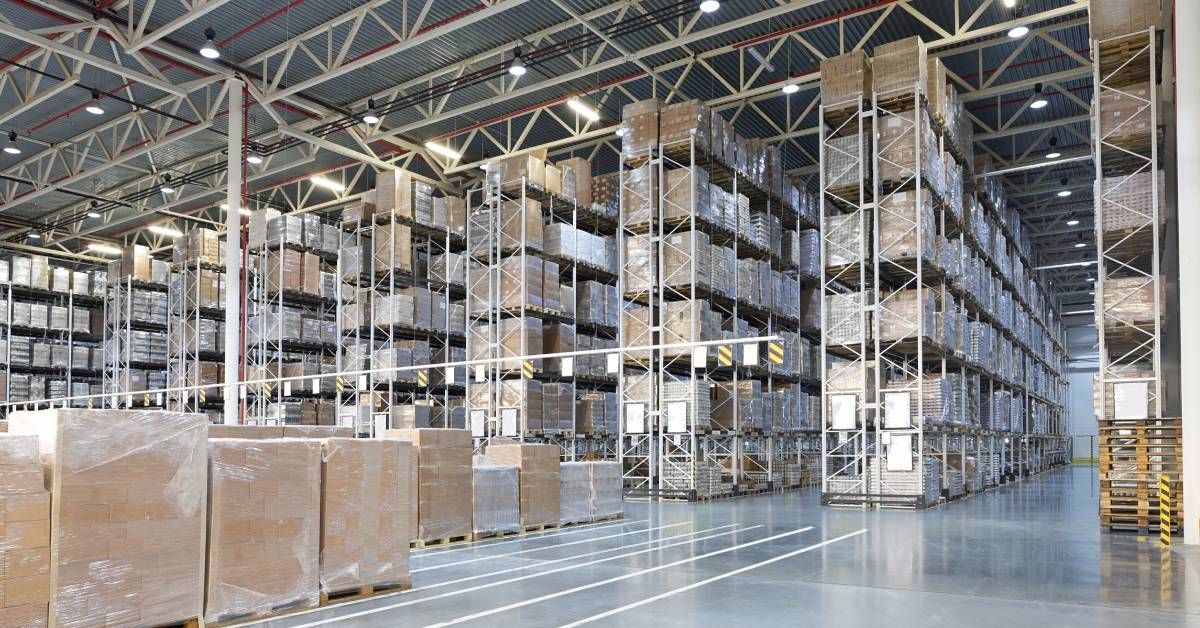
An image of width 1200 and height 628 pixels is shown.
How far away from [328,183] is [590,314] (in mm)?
9414

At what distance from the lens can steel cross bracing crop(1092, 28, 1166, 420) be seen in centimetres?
1234

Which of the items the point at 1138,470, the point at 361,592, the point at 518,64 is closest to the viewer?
the point at 361,592

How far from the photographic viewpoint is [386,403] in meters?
21.3

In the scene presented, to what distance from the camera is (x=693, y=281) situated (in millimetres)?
16969

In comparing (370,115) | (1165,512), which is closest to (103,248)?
(370,115)

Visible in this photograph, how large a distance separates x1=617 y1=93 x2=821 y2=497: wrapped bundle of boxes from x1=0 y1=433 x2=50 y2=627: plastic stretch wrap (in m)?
11.4

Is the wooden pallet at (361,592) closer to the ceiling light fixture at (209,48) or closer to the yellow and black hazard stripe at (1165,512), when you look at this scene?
the yellow and black hazard stripe at (1165,512)

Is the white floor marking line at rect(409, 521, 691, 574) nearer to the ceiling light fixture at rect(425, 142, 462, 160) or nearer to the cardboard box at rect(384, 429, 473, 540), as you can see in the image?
the cardboard box at rect(384, 429, 473, 540)

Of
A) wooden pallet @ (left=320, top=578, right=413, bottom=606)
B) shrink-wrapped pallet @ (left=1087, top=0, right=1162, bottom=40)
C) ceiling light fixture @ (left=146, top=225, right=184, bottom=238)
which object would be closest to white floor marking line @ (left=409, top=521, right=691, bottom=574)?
wooden pallet @ (left=320, top=578, right=413, bottom=606)

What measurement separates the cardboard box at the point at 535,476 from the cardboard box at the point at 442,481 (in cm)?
111

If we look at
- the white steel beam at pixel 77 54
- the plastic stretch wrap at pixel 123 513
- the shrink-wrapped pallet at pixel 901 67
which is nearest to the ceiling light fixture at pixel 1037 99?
the shrink-wrapped pallet at pixel 901 67

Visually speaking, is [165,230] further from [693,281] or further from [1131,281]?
[1131,281]

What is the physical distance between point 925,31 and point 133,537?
1652 cm

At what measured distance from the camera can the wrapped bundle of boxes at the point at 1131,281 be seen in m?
12.0
